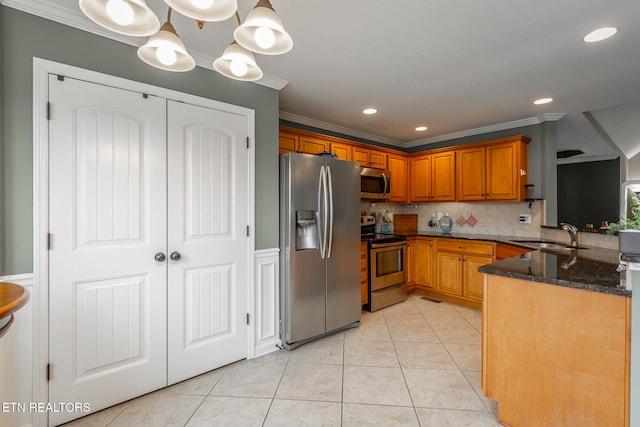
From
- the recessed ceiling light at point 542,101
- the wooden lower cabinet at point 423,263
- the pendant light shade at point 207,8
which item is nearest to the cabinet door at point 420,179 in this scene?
the wooden lower cabinet at point 423,263

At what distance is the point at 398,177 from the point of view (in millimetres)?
4711

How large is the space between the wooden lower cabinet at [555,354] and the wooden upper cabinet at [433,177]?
2.87 meters

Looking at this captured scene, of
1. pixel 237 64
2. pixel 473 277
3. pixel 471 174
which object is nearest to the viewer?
pixel 237 64

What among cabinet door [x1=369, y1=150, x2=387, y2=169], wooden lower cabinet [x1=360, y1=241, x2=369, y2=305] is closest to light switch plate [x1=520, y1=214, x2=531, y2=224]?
cabinet door [x1=369, y1=150, x2=387, y2=169]

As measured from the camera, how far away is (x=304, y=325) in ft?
9.00

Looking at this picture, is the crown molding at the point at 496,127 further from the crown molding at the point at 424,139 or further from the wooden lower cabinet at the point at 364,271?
the wooden lower cabinet at the point at 364,271

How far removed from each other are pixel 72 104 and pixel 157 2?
2.53ft

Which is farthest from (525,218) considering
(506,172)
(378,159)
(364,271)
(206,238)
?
(206,238)

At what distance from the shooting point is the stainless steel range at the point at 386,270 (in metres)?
3.68

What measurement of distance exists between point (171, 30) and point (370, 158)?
327cm

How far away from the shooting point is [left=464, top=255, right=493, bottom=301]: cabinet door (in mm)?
3691

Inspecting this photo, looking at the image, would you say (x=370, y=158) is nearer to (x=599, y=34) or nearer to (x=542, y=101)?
(x=542, y=101)

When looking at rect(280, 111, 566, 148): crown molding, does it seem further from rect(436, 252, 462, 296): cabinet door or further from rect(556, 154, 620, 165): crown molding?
rect(556, 154, 620, 165): crown molding

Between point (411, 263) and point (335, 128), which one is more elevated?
point (335, 128)
